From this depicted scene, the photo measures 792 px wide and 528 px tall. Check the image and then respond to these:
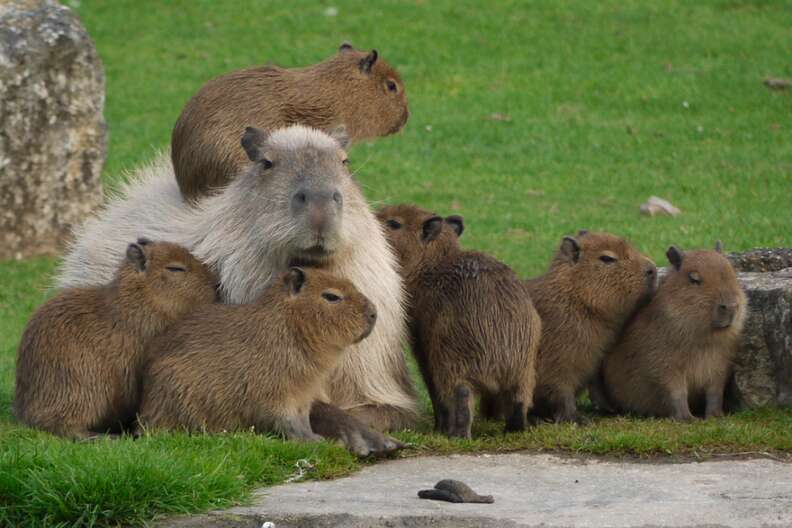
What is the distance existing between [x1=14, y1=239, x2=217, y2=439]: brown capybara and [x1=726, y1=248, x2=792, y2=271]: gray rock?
131 inches

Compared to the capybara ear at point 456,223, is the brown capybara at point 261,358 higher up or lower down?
lower down

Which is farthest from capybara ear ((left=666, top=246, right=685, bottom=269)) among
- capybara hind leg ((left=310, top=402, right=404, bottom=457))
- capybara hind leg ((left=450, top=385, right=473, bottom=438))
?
capybara hind leg ((left=310, top=402, right=404, bottom=457))

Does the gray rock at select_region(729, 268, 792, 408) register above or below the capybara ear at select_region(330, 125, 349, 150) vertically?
below

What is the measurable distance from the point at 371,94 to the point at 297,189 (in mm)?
1696

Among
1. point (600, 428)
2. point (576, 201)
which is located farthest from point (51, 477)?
point (576, 201)

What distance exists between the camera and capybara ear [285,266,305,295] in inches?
257

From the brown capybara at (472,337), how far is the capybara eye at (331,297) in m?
0.64

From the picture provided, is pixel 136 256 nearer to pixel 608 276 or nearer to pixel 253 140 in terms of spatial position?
pixel 253 140

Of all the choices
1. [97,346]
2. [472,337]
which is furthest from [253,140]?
[472,337]

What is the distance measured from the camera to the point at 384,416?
6.99 metres

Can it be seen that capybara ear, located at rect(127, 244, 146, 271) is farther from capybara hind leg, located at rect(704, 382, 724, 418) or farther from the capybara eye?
capybara hind leg, located at rect(704, 382, 724, 418)

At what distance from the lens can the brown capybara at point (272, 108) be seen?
757 cm

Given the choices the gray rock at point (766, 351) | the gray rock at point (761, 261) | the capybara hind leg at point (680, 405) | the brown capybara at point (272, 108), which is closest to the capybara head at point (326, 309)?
the brown capybara at point (272, 108)

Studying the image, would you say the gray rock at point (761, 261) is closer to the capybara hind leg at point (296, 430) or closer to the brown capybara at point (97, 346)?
the capybara hind leg at point (296, 430)
